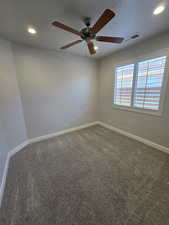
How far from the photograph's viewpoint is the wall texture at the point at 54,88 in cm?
262

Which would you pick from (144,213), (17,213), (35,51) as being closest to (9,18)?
(35,51)

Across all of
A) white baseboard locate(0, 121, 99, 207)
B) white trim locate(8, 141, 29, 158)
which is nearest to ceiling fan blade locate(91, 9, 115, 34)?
white baseboard locate(0, 121, 99, 207)

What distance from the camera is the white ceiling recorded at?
136 centimetres

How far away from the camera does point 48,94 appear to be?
301 cm

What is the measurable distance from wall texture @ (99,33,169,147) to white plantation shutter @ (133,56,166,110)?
18cm

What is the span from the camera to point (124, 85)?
10.2 ft

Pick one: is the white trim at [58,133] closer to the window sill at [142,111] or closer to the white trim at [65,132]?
the white trim at [65,132]

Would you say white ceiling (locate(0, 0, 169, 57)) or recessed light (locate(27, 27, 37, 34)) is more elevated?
white ceiling (locate(0, 0, 169, 57))

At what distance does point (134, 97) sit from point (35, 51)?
121 inches

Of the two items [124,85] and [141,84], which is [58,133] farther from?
[141,84]

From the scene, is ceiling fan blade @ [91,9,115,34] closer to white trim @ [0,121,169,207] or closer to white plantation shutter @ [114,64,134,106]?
white plantation shutter @ [114,64,134,106]

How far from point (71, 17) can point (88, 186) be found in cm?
278

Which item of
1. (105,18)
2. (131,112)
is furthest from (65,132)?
(105,18)

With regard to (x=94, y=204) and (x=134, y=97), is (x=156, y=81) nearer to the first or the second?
(x=134, y=97)
